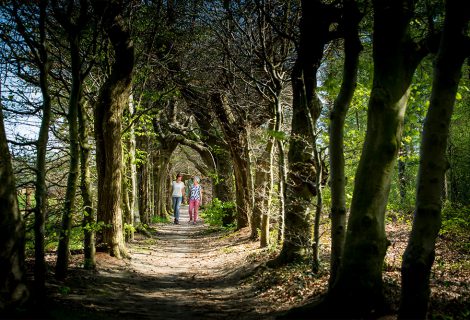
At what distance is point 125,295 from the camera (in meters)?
6.91

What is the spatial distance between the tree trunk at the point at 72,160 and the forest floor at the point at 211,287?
0.46 m

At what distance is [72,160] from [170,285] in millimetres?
3318

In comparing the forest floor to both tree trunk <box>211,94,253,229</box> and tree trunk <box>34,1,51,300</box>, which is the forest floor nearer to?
tree trunk <box>34,1,51,300</box>

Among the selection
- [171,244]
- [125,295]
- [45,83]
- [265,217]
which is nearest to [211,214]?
[171,244]

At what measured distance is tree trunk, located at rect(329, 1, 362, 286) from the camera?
5.45m

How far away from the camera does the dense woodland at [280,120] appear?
13.7 feet

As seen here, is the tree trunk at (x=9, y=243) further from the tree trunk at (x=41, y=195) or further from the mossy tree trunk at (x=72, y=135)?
the mossy tree trunk at (x=72, y=135)

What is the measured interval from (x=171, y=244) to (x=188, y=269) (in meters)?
4.59

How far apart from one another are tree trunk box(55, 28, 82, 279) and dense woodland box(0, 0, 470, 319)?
0.08ft

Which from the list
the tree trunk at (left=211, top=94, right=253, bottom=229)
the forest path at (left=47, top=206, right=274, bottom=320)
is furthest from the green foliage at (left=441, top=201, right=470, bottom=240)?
the tree trunk at (left=211, top=94, right=253, bottom=229)

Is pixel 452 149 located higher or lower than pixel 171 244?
higher

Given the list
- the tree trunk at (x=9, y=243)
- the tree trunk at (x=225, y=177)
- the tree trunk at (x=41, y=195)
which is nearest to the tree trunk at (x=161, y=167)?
the tree trunk at (x=225, y=177)

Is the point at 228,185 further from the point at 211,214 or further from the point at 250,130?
the point at 250,130

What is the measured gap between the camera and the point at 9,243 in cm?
426
